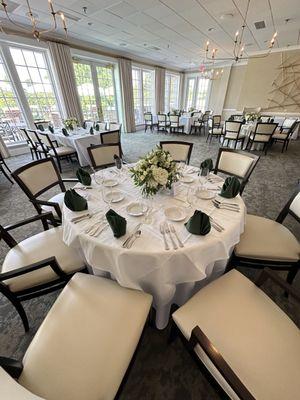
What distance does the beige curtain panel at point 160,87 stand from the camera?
28.4ft

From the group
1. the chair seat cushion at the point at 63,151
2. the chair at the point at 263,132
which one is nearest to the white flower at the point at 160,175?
the chair seat cushion at the point at 63,151

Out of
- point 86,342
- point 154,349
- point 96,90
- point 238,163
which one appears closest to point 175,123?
point 96,90

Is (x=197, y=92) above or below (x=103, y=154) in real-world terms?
above

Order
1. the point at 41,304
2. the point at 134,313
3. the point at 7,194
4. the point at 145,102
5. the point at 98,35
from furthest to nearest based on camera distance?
the point at 145,102
the point at 98,35
the point at 7,194
the point at 41,304
the point at 134,313

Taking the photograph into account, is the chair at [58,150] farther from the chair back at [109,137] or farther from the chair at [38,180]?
the chair at [38,180]

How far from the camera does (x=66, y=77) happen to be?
5.33 m

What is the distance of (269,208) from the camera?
2.64m

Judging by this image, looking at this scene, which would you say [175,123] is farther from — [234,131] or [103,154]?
[103,154]

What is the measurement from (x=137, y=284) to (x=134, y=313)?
149 mm

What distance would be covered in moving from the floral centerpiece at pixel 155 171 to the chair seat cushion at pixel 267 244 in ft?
2.44

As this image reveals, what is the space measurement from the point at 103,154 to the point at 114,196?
3.93 feet

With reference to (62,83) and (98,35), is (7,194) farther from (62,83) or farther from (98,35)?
(98,35)

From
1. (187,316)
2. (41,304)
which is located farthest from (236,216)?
(41,304)

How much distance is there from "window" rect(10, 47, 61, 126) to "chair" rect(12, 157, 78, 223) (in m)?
4.68
